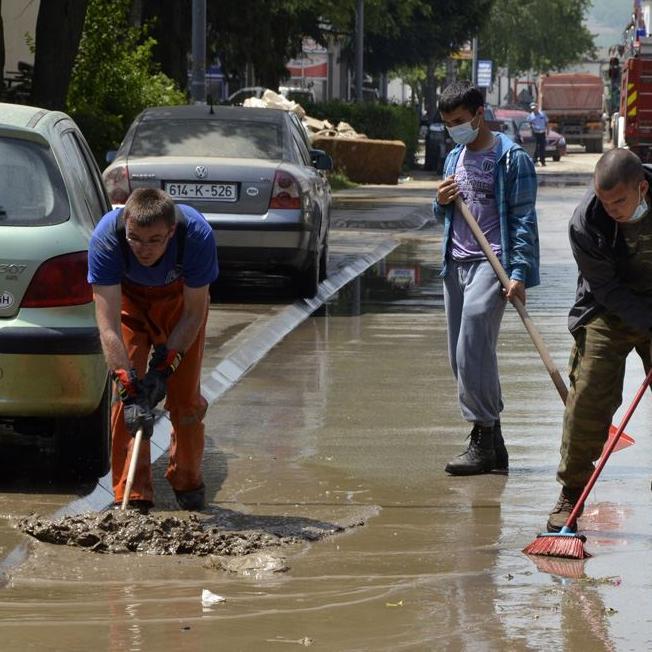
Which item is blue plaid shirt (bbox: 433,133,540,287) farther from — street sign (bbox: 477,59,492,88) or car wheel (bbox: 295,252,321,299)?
street sign (bbox: 477,59,492,88)

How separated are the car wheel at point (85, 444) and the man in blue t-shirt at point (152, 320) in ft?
1.98

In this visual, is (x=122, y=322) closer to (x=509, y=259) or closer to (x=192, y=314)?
(x=192, y=314)

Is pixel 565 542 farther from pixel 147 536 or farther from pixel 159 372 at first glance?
pixel 159 372

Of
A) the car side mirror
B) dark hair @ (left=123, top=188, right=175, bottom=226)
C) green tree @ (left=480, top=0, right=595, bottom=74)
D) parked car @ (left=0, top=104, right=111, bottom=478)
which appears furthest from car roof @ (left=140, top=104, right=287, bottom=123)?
green tree @ (left=480, top=0, right=595, bottom=74)

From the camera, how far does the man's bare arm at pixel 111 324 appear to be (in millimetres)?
6875

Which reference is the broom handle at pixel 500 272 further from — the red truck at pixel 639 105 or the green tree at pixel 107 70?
the red truck at pixel 639 105

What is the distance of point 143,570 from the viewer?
628 centimetres

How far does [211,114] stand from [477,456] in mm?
7664

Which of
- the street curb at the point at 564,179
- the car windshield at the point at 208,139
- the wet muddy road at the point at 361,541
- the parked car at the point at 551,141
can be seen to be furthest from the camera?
the parked car at the point at 551,141

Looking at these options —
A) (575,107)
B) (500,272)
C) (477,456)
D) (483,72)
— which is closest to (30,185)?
(500,272)

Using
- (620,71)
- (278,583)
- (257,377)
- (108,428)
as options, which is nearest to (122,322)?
(108,428)

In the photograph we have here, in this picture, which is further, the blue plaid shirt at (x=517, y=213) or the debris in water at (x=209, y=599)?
the blue plaid shirt at (x=517, y=213)

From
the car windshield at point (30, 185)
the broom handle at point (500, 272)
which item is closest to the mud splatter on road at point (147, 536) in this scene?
the car windshield at point (30, 185)

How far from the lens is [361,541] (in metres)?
6.85
